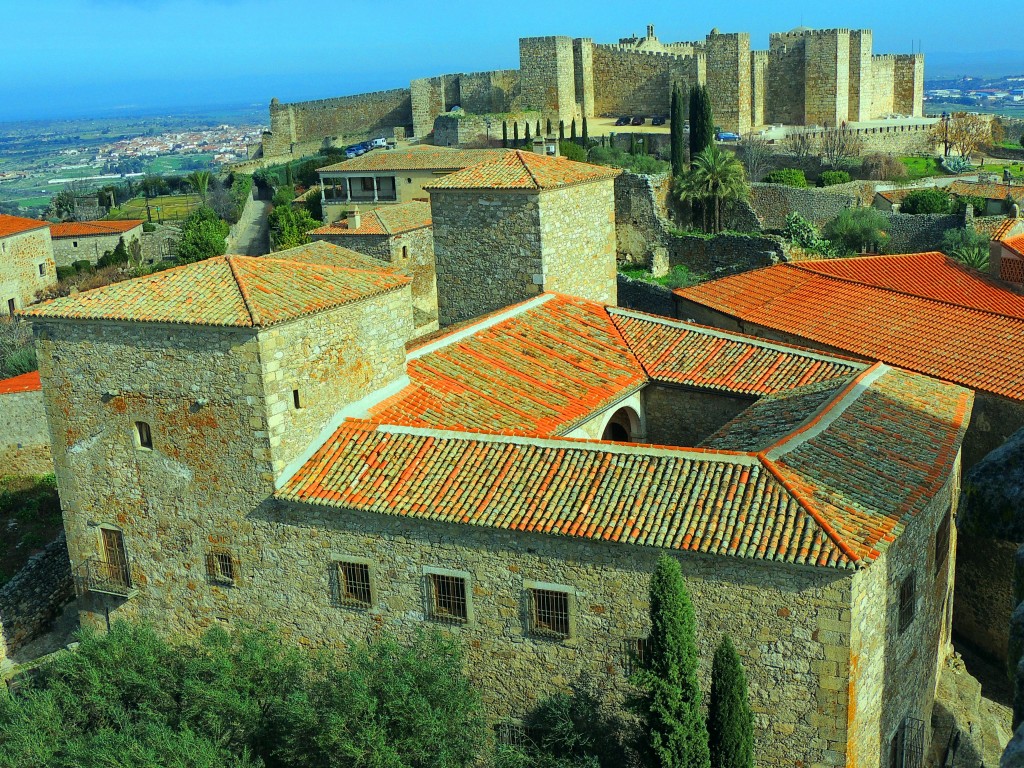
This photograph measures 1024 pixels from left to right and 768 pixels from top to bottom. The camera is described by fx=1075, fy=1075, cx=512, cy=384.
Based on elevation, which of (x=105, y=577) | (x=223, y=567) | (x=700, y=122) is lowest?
(x=105, y=577)

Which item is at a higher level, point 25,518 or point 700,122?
point 700,122

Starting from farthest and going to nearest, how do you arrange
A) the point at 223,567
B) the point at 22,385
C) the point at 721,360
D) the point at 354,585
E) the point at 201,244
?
the point at 201,244 < the point at 22,385 < the point at 721,360 < the point at 223,567 < the point at 354,585

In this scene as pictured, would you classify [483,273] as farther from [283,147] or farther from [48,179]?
[48,179]

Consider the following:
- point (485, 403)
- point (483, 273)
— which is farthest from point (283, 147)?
point (485, 403)

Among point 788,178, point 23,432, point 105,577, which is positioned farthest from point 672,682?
point 788,178

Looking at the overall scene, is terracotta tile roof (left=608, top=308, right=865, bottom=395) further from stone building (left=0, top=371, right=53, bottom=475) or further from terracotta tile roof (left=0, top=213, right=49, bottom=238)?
terracotta tile roof (left=0, top=213, right=49, bottom=238)

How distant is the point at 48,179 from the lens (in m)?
120

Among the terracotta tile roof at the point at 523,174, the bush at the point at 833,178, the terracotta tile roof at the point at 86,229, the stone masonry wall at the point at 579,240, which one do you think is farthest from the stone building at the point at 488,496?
the terracotta tile roof at the point at 86,229

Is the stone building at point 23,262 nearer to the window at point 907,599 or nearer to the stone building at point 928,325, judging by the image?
the stone building at point 928,325

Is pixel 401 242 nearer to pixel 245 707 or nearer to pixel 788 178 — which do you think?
pixel 788 178

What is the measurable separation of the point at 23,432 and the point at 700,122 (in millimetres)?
28492

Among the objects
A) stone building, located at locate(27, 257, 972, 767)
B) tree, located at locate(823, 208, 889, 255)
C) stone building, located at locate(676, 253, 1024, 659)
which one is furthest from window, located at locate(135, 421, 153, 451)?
tree, located at locate(823, 208, 889, 255)

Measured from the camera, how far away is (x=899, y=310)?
741 inches

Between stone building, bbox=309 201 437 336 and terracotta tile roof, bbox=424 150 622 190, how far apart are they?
1256 cm
